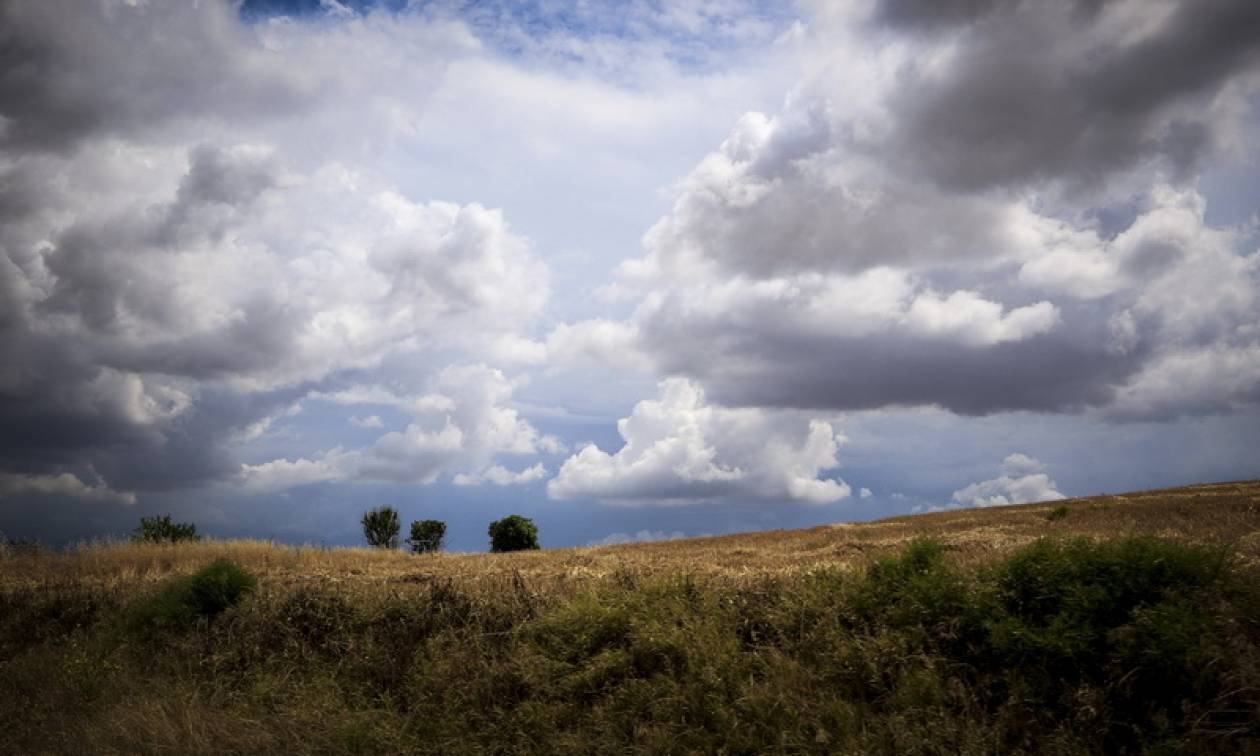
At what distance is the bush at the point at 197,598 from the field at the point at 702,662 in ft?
0.21

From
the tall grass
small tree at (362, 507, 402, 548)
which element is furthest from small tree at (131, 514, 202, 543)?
the tall grass

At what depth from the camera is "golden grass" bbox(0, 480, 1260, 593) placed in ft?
45.2

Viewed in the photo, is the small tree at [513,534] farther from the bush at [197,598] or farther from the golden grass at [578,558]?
the bush at [197,598]

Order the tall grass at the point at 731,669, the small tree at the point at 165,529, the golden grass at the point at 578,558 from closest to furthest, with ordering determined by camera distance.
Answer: the tall grass at the point at 731,669 < the golden grass at the point at 578,558 < the small tree at the point at 165,529

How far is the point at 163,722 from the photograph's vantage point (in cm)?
1038

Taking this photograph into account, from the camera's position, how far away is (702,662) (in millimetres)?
9406

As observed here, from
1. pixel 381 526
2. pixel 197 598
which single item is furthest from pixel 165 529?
pixel 197 598

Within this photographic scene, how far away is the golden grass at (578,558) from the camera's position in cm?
1379

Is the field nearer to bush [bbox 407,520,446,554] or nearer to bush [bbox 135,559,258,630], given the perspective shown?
bush [bbox 135,559,258,630]

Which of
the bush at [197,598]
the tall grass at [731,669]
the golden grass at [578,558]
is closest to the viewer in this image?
the tall grass at [731,669]

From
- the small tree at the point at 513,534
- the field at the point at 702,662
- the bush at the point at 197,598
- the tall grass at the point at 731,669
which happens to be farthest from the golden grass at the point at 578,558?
the small tree at the point at 513,534

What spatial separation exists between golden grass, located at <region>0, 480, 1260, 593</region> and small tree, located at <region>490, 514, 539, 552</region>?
13.6m

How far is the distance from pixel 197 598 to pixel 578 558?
31.8ft

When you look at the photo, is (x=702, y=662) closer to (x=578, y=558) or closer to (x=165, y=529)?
(x=578, y=558)
